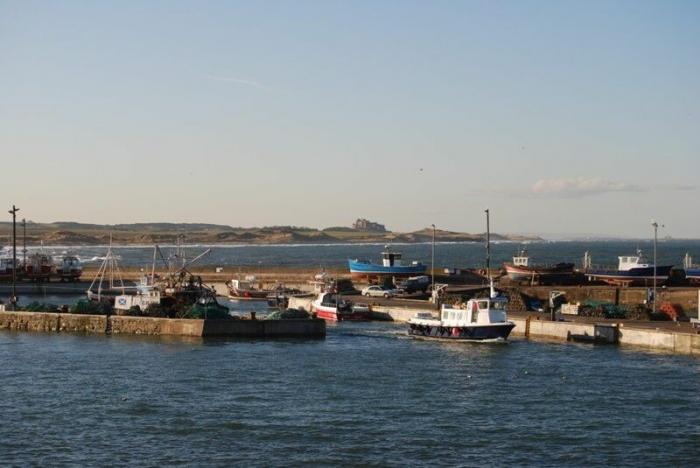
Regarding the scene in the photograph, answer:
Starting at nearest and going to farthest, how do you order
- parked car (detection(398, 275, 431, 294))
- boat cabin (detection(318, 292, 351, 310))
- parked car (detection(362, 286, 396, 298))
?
boat cabin (detection(318, 292, 351, 310)) < parked car (detection(362, 286, 396, 298)) < parked car (detection(398, 275, 431, 294))

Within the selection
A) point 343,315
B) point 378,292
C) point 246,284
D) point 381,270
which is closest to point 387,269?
point 381,270

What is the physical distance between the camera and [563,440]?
128ft

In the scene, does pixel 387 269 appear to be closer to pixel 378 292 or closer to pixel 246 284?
pixel 246 284

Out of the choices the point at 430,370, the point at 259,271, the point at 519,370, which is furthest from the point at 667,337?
the point at 259,271

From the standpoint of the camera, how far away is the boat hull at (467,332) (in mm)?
65625

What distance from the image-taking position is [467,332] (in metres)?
66.6

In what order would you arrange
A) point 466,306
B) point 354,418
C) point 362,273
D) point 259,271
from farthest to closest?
point 259,271
point 362,273
point 466,306
point 354,418

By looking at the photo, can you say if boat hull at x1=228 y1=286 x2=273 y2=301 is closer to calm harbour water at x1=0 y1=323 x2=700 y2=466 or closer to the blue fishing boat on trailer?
the blue fishing boat on trailer

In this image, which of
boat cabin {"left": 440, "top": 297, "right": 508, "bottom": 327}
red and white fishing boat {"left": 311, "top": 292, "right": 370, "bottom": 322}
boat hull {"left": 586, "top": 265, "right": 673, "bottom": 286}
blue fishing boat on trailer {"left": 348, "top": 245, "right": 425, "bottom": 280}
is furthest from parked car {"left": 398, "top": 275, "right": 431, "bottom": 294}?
boat cabin {"left": 440, "top": 297, "right": 508, "bottom": 327}

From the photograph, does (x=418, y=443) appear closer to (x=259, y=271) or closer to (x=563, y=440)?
(x=563, y=440)

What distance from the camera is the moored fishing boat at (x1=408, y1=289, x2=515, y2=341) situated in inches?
2589

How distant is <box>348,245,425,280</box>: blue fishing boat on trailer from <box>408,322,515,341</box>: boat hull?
158 ft

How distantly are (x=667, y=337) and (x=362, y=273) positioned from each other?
63.0 meters

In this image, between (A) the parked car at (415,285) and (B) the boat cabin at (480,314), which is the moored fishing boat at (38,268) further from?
(B) the boat cabin at (480,314)
